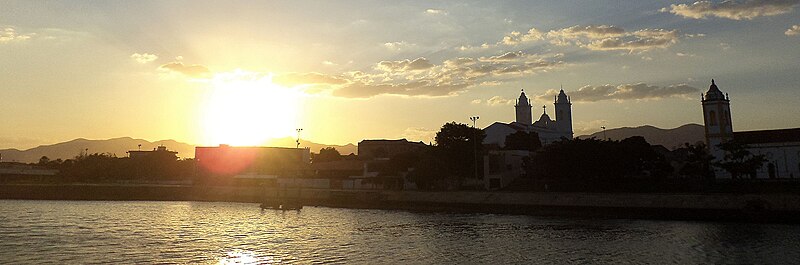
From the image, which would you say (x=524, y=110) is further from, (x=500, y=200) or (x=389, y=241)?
(x=389, y=241)

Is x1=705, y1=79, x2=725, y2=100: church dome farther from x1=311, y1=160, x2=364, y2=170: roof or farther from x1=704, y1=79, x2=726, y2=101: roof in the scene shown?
x1=311, y1=160, x2=364, y2=170: roof

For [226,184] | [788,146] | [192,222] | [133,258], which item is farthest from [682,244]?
[226,184]

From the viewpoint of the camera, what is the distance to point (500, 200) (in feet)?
245

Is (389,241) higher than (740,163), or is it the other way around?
(740,163)

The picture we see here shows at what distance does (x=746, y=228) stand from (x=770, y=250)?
14596mm

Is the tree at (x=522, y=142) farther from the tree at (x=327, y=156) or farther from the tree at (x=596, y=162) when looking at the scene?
the tree at (x=327, y=156)

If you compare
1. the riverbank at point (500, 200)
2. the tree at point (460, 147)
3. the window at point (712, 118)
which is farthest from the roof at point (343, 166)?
the window at point (712, 118)

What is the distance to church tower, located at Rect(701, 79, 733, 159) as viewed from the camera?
93.1 metres

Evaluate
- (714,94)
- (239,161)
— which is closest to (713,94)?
(714,94)

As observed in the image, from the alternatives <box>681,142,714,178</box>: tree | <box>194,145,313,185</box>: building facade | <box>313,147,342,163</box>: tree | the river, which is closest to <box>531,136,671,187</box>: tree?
<box>681,142,714,178</box>: tree

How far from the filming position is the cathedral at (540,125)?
156 meters

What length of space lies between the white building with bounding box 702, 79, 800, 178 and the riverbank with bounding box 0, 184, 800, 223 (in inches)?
1133

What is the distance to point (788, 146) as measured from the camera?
85.1 metres

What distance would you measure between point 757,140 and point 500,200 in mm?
44144
